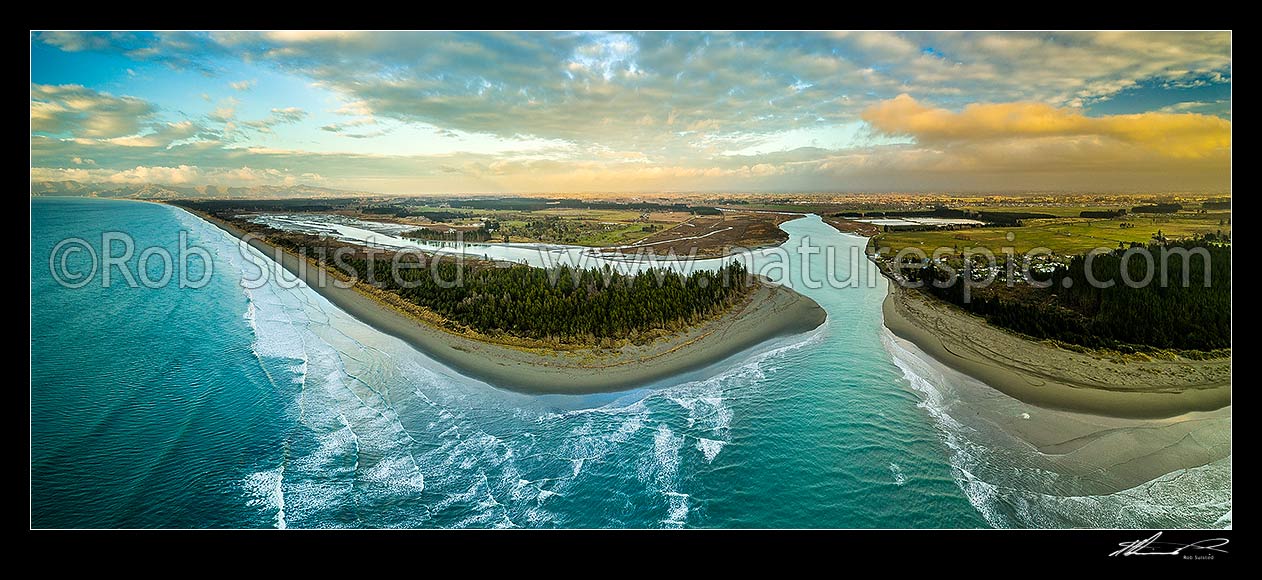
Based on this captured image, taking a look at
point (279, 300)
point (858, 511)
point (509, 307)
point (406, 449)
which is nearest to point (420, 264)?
point (279, 300)

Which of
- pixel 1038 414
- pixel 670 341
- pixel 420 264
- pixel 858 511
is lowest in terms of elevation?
pixel 858 511

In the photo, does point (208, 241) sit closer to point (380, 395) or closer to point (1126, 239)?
point (380, 395)

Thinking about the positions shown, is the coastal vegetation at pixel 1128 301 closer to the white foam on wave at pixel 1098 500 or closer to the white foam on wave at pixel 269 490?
the white foam on wave at pixel 1098 500

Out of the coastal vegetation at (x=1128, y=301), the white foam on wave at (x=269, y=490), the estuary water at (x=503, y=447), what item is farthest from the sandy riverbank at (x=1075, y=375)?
the white foam on wave at (x=269, y=490)

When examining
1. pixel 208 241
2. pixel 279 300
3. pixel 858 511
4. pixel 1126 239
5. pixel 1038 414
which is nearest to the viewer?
pixel 858 511
